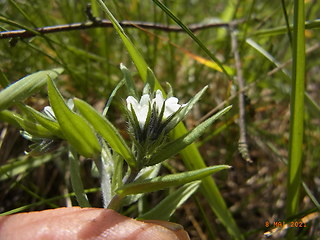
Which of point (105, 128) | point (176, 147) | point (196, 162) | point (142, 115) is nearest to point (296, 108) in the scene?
point (196, 162)

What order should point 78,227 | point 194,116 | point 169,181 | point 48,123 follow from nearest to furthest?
point 78,227, point 169,181, point 48,123, point 194,116

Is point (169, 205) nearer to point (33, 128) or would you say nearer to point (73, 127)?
point (73, 127)

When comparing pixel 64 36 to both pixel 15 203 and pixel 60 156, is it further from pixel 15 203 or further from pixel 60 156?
pixel 15 203

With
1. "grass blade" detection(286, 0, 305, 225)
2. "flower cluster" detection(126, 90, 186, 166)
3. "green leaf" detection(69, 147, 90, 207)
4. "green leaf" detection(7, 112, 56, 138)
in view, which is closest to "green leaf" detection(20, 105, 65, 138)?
"green leaf" detection(7, 112, 56, 138)

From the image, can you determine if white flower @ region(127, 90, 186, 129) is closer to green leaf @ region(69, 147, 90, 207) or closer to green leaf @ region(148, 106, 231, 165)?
green leaf @ region(148, 106, 231, 165)

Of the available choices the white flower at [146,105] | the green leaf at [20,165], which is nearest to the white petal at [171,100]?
the white flower at [146,105]

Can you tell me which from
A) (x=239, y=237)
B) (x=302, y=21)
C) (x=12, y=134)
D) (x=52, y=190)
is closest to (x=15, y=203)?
(x=52, y=190)

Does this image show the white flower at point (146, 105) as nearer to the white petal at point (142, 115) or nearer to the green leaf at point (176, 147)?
the white petal at point (142, 115)
